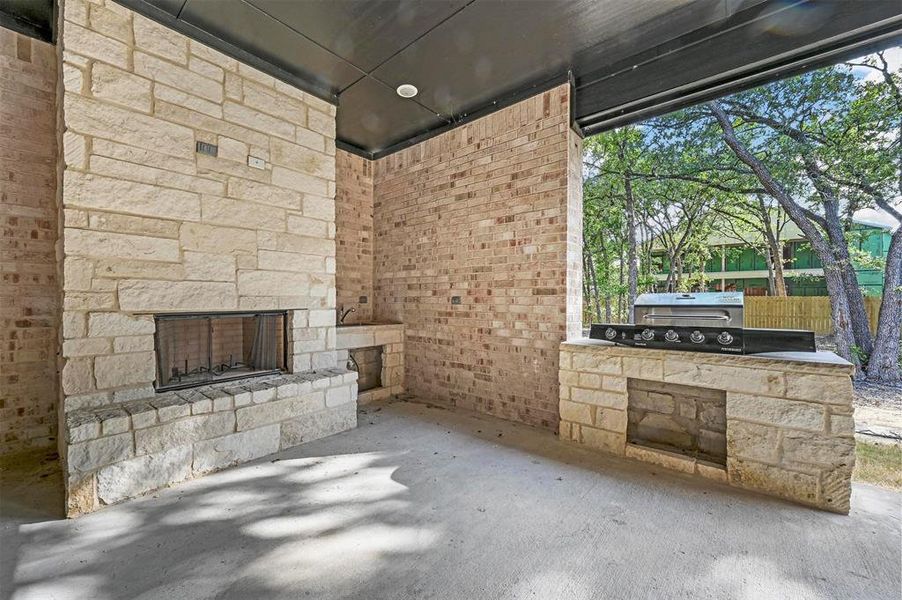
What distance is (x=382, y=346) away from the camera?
4211mm

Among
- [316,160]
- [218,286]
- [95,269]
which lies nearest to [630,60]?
[316,160]

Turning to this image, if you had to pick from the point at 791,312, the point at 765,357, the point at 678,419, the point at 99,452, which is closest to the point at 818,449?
the point at 765,357

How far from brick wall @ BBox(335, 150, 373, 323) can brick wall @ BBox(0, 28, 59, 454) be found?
237cm

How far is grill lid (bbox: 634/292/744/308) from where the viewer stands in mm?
2310

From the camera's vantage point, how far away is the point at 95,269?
6.66ft

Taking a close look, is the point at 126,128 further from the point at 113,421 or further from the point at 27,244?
the point at 113,421

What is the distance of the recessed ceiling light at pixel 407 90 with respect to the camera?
10.5ft

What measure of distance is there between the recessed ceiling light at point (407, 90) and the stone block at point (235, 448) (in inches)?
123

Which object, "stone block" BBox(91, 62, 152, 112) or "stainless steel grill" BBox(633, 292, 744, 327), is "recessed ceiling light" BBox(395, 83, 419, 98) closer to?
"stone block" BBox(91, 62, 152, 112)

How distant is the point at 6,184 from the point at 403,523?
142 inches

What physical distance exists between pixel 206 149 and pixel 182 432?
1927mm

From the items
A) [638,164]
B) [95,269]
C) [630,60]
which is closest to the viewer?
[95,269]

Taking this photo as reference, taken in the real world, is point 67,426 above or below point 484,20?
below

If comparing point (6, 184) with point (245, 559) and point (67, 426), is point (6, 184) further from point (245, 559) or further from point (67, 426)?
point (245, 559)
